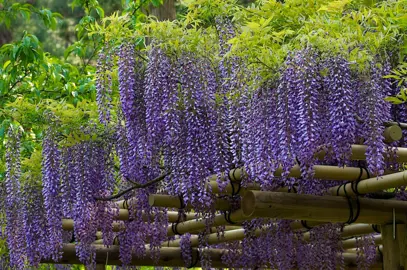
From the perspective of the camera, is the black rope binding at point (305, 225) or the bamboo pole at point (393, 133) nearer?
the bamboo pole at point (393, 133)

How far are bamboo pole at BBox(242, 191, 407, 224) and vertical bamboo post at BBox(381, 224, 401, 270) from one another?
0.14 metres

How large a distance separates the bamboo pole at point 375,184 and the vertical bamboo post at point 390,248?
20.0 inches

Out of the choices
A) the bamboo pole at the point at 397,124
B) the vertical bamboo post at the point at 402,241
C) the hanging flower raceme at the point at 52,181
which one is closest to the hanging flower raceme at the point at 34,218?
the hanging flower raceme at the point at 52,181

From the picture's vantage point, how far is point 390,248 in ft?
19.2

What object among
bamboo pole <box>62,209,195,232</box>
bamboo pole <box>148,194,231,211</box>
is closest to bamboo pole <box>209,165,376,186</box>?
bamboo pole <box>148,194,231,211</box>

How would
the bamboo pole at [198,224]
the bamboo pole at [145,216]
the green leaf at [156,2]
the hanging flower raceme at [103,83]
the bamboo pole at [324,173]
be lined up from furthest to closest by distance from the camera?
1. the green leaf at [156,2]
2. the bamboo pole at [145,216]
3. the bamboo pole at [198,224]
4. the hanging flower raceme at [103,83]
5. the bamboo pole at [324,173]

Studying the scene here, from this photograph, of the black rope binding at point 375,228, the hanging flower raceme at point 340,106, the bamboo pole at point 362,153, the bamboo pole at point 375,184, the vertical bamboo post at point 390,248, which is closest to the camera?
the hanging flower raceme at point 340,106

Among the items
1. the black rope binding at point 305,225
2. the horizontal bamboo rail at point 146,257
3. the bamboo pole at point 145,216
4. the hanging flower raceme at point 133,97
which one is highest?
the hanging flower raceme at point 133,97

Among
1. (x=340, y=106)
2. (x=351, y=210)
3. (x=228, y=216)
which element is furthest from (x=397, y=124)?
(x=228, y=216)

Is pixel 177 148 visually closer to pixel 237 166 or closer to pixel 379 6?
pixel 237 166

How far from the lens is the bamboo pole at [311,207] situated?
5.24m

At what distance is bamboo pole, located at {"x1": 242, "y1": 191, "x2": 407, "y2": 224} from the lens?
5.24 metres

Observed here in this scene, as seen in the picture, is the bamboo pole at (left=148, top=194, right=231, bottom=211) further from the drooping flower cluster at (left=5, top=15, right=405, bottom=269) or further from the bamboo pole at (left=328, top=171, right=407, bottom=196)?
the bamboo pole at (left=328, top=171, right=407, bottom=196)

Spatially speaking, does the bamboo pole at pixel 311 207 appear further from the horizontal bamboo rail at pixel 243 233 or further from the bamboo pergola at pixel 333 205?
the horizontal bamboo rail at pixel 243 233
